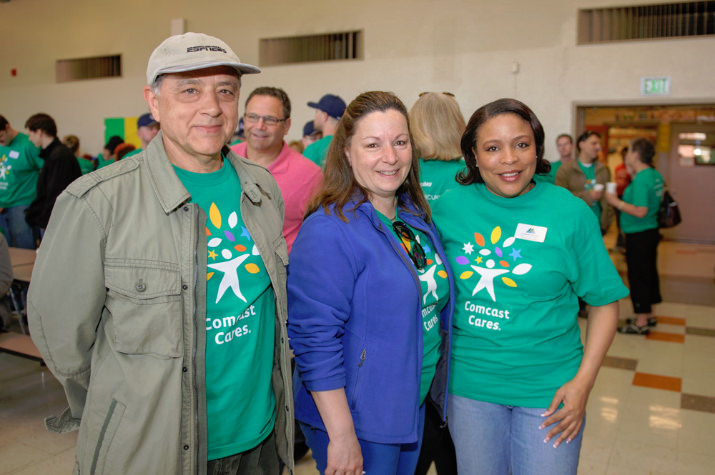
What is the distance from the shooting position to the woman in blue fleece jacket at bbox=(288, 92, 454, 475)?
4.75 feet

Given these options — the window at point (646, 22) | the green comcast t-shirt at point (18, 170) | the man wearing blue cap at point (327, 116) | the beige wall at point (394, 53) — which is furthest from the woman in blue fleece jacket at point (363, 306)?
the window at point (646, 22)

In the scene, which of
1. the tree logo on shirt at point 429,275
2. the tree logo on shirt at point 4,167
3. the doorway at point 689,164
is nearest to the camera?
the tree logo on shirt at point 429,275

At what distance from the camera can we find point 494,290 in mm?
1660

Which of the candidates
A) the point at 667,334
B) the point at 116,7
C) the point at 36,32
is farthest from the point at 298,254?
the point at 36,32

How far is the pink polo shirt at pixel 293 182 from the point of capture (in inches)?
110

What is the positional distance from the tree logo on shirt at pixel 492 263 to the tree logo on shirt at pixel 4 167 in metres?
5.61

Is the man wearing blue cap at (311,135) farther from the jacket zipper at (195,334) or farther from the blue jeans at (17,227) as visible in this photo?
the jacket zipper at (195,334)

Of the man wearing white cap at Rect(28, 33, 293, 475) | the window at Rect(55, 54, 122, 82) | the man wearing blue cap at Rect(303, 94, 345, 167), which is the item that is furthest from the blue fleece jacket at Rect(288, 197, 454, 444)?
the window at Rect(55, 54, 122, 82)

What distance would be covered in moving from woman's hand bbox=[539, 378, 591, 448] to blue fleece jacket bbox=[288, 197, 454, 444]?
0.42 meters

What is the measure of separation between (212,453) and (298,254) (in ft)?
1.88

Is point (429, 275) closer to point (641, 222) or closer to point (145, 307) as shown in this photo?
point (145, 307)

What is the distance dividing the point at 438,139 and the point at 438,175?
18 centimetres

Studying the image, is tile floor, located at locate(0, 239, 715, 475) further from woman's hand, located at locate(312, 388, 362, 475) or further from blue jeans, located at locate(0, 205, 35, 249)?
blue jeans, located at locate(0, 205, 35, 249)

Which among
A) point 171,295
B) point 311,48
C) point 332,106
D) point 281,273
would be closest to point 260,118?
point 332,106
